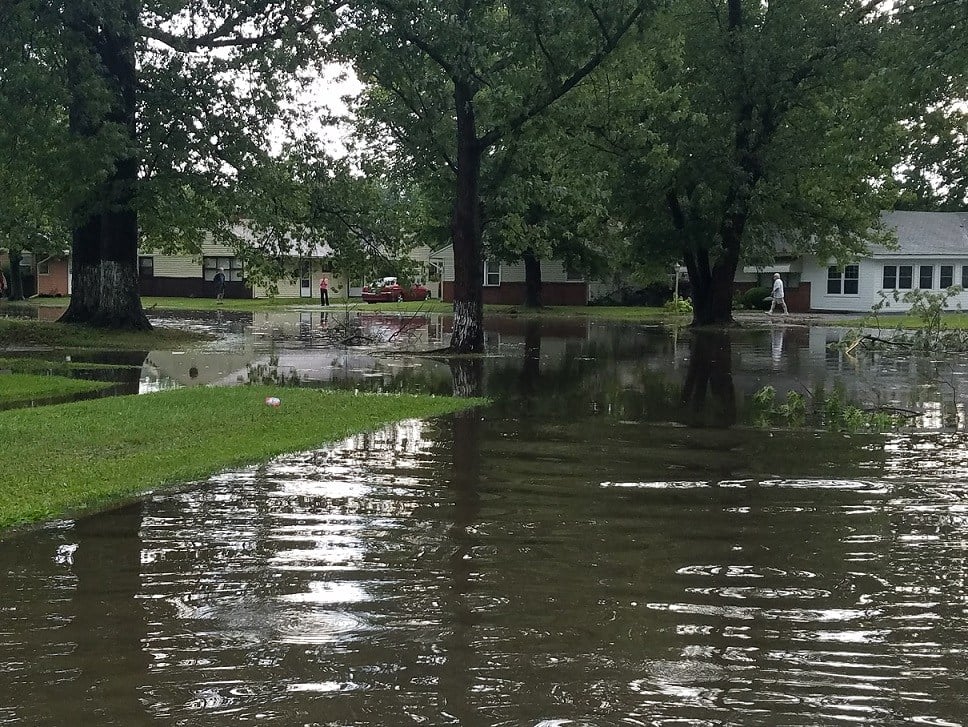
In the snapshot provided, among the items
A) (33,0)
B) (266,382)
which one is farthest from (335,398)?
(33,0)

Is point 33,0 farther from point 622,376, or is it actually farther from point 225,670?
point 225,670

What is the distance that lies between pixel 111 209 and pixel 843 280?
37.7 meters

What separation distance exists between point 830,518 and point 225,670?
5088 mm

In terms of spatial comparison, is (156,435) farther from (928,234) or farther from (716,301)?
(928,234)

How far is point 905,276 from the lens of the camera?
Answer: 172 feet

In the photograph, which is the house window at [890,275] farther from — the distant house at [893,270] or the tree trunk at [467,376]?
the tree trunk at [467,376]

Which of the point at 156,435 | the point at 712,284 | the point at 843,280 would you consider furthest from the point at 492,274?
the point at 156,435

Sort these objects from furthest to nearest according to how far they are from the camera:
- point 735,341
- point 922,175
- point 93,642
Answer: point 922,175 < point 735,341 < point 93,642

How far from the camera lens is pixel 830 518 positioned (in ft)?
27.4

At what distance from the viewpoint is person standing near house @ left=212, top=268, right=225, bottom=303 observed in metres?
64.7

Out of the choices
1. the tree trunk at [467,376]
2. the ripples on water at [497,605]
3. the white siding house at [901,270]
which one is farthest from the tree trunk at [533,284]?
the ripples on water at [497,605]

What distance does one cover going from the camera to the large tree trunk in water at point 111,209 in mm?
25406

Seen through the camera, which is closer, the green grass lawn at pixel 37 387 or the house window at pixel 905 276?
the green grass lawn at pixel 37 387

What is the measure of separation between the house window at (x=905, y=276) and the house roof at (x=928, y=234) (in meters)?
0.86
